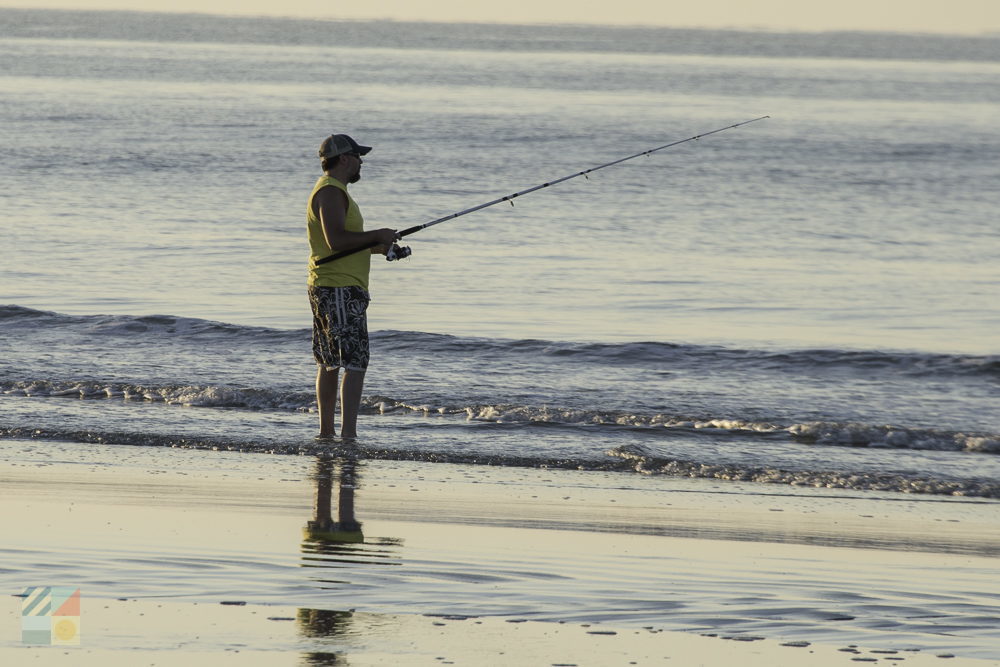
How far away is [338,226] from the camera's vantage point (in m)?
6.84

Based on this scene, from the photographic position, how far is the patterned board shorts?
704 cm

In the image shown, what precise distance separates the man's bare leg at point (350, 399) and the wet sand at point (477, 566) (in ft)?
1.38

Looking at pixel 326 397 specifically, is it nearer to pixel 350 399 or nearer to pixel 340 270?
pixel 350 399

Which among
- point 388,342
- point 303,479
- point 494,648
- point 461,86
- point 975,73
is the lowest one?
point 494,648

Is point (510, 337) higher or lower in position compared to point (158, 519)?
higher

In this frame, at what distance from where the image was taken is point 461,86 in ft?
197

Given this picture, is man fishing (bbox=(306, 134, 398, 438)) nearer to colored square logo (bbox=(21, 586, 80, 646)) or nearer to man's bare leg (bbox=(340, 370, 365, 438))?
man's bare leg (bbox=(340, 370, 365, 438))

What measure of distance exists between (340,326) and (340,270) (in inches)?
10.6

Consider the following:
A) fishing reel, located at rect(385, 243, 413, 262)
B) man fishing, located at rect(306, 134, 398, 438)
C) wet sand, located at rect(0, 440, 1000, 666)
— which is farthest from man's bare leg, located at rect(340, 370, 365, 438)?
fishing reel, located at rect(385, 243, 413, 262)

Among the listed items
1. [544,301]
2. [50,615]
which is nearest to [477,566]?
[50,615]

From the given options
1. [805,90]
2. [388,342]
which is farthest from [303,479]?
[805,90]

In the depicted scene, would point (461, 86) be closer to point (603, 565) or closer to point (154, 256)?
point (154, 256)

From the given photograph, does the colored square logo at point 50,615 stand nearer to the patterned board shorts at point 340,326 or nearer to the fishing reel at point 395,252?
the patterned board shorts at point 340,326

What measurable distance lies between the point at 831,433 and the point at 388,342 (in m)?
3.83
